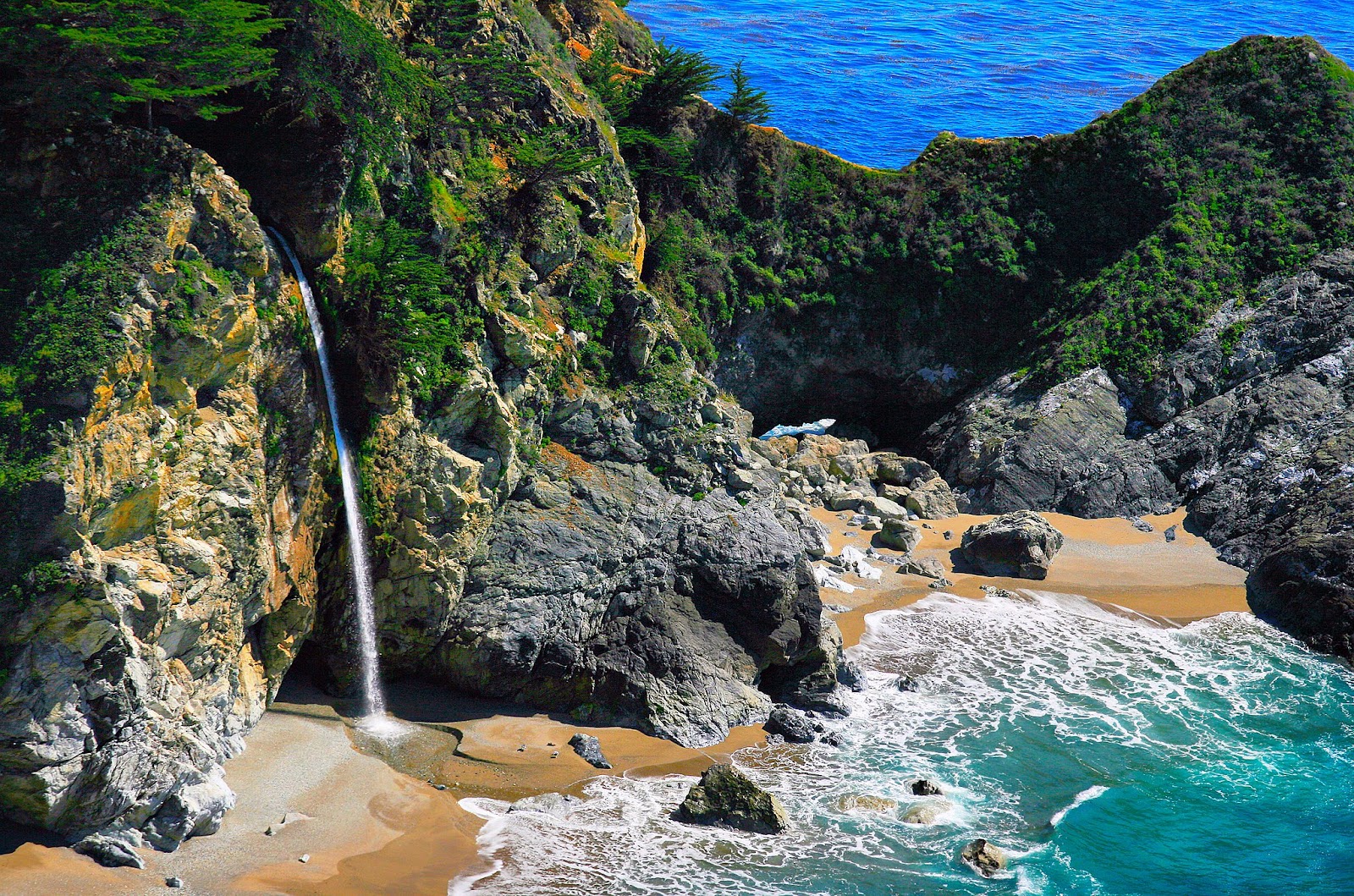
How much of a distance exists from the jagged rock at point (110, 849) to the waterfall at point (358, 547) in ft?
17.1

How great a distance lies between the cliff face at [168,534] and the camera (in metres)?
14.1

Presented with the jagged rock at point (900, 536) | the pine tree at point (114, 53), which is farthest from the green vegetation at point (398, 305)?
the jagged rock at point (900, 536)

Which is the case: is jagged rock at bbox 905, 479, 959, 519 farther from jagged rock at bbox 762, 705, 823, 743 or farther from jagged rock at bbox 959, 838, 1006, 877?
jagged rock at bbox 959, 838, 1006, 877

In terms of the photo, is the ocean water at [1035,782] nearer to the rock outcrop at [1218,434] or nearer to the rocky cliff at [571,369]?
the rocky cliff at [571,369]

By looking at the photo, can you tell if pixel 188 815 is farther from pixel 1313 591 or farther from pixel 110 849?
pixel 1313 591

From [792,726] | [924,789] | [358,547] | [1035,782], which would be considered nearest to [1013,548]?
[1035,782]

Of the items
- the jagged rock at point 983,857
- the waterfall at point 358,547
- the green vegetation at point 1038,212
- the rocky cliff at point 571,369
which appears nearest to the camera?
the rocky cliff at point 571,369

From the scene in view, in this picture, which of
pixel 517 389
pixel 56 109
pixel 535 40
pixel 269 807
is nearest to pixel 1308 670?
pixel 517 389

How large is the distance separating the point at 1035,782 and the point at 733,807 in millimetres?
6364

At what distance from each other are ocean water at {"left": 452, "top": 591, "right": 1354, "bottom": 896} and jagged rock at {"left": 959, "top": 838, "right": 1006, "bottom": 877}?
7.6 inches

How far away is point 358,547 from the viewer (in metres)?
19.8

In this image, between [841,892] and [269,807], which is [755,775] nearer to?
[841,892]

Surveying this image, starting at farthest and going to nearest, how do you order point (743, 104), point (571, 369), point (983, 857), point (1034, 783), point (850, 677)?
point (743, 104)
point (571, 369)
point (850, 677)
point (1034, 783)
point (983, 857)

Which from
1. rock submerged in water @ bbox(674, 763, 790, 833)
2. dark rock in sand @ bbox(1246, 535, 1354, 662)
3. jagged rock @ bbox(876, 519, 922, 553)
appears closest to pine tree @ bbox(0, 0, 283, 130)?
rock submerged in water @ bbox(674, 763, 790, 833)
